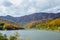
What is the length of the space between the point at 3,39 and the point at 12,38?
2.38 meters

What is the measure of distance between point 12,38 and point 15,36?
0.98m

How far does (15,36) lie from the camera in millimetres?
45188

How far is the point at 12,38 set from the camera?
150 feet

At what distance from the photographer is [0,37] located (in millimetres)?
45156

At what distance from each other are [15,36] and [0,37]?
3.51 meters

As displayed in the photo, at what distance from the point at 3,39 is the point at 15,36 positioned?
3.30 metres

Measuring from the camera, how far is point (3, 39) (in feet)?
152

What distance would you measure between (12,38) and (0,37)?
281cm

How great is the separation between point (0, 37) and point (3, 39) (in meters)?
1.46
